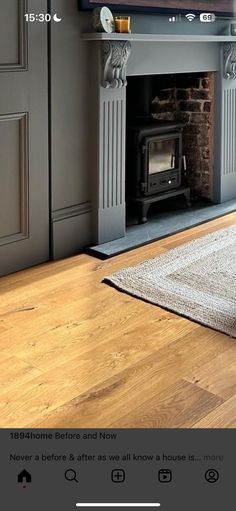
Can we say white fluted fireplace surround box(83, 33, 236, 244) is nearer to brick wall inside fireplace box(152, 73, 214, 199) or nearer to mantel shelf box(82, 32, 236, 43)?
mantel shelf box(82, 32, 236, 43)

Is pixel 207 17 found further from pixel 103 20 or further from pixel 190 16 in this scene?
pixel 103 20

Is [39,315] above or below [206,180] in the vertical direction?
below

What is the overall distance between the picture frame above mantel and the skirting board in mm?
1020

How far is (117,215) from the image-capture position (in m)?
3.60

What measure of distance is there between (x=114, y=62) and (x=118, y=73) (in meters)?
0.07

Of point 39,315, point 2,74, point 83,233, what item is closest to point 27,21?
point 2,74

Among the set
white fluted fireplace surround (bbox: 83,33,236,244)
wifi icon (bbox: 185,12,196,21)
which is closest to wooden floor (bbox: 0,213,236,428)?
white fluted fireplace surround (bbox: 83,33,236,244)

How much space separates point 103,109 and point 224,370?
5.61 feet
